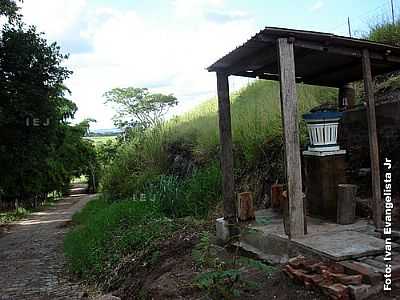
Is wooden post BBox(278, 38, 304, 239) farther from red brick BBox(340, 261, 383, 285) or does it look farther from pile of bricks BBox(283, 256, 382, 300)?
red brick BBox(340, 261, 383, 285)

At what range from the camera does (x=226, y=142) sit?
15.8 feet

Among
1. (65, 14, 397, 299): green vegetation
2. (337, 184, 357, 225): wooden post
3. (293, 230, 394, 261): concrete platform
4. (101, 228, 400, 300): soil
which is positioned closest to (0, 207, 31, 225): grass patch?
(65, 14, 397, 299): green vegetation

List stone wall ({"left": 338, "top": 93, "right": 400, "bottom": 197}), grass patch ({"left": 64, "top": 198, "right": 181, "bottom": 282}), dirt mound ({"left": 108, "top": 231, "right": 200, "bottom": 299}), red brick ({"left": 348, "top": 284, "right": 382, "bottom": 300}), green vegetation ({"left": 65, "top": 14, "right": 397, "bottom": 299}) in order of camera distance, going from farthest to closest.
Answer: grass patch ({"left": 64, "top": 198, "right": 181, "bottom": 282})
green vegetation ({"left": 65, "top": 14, "right": 397, "bottom": 299})
stone wall ({"left": 338, "top": 93, "right": 400, "bottom": 197})
dirt mound ({"left": 108, "top": 231, "right": 200, "bottom": 299})
red brick ({"left": 348, "top": 284, "right": 382, "bottom": 300})

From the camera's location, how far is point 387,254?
292cm

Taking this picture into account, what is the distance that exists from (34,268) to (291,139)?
23.0 ft

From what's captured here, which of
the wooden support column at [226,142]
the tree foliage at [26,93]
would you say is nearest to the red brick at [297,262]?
the wooden support column at [226,142]

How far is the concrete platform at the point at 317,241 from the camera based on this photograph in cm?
319

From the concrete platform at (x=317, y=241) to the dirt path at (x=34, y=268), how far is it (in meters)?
3.10

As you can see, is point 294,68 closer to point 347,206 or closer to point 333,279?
point 347,206

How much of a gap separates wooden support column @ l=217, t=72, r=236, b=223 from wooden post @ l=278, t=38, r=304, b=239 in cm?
121

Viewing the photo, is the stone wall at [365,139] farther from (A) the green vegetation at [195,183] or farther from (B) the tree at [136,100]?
(B) the tree at [136,100]

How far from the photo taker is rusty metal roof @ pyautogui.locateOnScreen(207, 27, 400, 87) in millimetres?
3701

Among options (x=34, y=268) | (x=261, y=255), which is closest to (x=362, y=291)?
(x=261, y=255)

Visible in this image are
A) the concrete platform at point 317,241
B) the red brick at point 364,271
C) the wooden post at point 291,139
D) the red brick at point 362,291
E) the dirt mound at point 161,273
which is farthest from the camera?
the dirt mound at point 161,273
